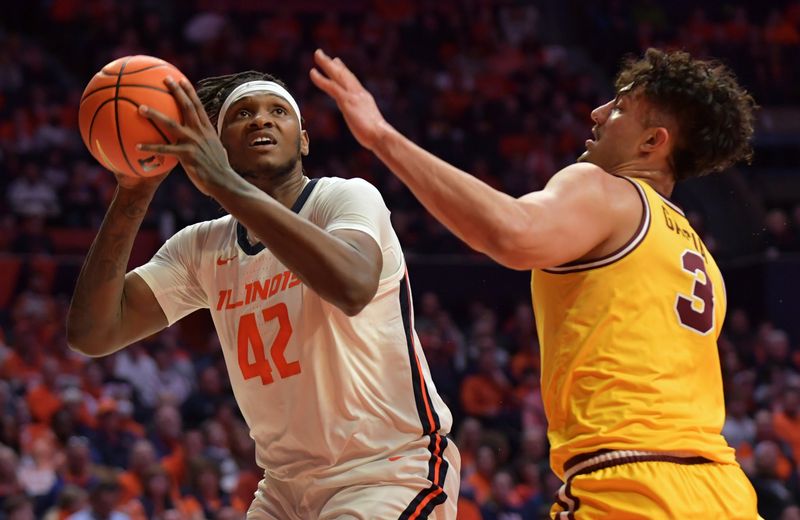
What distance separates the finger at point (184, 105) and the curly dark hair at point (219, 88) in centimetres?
91

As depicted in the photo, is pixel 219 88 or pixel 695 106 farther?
pixel 219 88

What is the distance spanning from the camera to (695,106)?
11.5 feet

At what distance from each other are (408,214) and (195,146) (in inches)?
393

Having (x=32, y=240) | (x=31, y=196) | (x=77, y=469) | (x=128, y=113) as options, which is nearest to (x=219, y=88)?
(x=128, y=113)

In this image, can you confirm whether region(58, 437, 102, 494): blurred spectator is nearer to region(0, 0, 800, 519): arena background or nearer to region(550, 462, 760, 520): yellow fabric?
region(0, 0, 800, 519): arena background

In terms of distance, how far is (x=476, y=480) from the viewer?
31.6 ft

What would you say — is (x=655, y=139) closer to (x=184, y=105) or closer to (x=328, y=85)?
(x=328, y=85)

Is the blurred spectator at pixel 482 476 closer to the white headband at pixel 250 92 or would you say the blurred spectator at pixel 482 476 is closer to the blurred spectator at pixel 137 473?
the blurred spectator at pixel 137 473

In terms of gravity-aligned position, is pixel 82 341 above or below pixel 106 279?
below

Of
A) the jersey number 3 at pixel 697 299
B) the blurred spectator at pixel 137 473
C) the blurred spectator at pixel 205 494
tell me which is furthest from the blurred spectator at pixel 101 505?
the jersey number 3 at pixel 697 299

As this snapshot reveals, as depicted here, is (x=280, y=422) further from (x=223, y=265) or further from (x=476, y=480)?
(x=476, y=480)

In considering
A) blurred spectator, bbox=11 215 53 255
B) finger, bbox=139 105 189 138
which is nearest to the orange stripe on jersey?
finger, bbox=139 105 189 138

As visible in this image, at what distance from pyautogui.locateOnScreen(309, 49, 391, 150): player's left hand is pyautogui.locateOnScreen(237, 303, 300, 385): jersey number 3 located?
3.54 feet

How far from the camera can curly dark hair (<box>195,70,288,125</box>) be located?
4.47m
